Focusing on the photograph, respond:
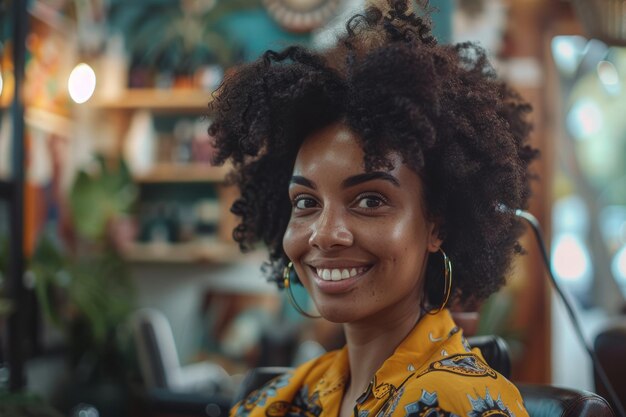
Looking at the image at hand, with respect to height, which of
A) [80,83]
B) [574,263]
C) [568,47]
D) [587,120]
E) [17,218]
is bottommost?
[574,263]

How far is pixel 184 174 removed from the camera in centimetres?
496

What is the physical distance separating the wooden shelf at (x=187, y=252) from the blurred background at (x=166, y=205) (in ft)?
0.05

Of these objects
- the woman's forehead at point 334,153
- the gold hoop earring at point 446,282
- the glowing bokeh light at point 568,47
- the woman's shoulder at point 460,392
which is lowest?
the woman's shoulder at point 460,392

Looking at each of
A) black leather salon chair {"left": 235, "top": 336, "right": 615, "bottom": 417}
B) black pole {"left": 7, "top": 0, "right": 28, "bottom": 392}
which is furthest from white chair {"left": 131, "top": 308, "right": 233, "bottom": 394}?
black leather salon chair {"left": 235, "top": 336, "right": 615, "bottom": 417}

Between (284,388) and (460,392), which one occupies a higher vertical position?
(460,392)

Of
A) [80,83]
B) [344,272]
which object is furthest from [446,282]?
[80,83]

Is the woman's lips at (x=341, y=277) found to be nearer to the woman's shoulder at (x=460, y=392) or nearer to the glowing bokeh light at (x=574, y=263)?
the woman's shoulder at (x=460, y=392)

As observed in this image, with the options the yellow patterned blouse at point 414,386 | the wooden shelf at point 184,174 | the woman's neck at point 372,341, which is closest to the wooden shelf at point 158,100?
the wooden shelf at point 184,174

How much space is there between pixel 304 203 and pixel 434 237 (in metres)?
0.24

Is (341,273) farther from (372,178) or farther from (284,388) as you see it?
(284,388)

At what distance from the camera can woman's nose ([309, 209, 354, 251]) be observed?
128 cm

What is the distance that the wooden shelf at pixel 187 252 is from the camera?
496cm

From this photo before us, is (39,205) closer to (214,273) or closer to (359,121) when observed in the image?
(214,273)

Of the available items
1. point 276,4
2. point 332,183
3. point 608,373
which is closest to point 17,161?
point 332,183
